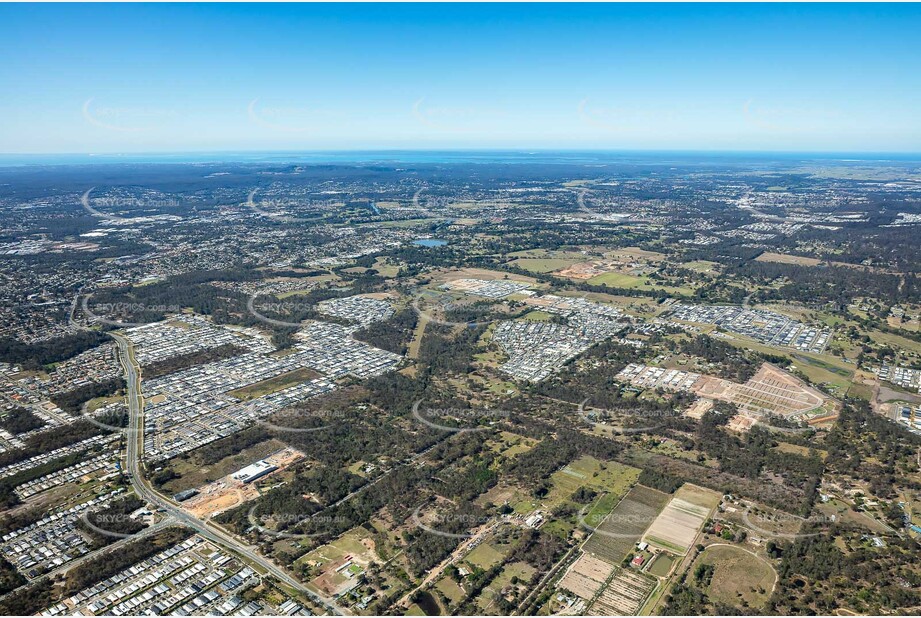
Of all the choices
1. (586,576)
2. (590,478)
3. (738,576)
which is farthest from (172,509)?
(738,576)

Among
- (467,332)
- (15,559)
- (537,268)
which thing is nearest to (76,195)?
(537,268)

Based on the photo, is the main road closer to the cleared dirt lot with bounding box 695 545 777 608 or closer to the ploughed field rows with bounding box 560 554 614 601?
the ploughed field rows with bounding box 560 554 614 601

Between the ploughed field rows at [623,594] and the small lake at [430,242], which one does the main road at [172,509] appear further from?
the small lake at [430,242]

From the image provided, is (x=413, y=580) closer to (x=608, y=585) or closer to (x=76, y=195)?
(x=608, y=585)

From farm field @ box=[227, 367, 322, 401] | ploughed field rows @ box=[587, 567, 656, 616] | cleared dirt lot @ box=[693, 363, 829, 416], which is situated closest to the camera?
ploughed field rows @ box=[587, 567, 656, 616]

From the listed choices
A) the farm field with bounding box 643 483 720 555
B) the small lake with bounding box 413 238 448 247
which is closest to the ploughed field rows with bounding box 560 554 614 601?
the farm field with bounding box 643 483 720 555

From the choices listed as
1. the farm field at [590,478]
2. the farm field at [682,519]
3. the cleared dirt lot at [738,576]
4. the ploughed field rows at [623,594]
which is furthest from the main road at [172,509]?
the cleared dirt lot at [738,576]

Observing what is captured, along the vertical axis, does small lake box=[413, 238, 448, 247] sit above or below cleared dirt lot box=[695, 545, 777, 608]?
above
